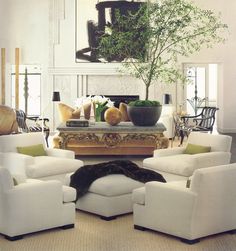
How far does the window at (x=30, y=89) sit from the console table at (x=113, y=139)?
651cm

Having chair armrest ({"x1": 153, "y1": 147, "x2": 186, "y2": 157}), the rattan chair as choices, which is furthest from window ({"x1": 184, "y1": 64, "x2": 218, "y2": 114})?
chair armrest ({"x1": 153, "y1": 147, "x2": 186, "y2": 157})

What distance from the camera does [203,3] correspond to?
16922 millimetres

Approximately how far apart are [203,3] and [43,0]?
14.9ft

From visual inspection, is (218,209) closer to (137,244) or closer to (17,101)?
(137,244)

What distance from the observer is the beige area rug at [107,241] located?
19.4 ft

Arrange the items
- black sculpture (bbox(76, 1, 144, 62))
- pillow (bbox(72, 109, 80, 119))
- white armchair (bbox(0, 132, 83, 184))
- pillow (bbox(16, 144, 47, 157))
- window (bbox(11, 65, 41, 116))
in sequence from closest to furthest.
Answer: white armchair (bbox(0, 132, 83, 184))
pillow (bbox(16, 144, 47, 157))
pillow (bbox(72, 109, 80, 119))
black sculpture (bbox(76, 1, 144, 62))
window (bbox(11, 65, 41, 116))

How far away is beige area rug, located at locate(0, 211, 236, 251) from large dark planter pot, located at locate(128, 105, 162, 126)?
4316mm

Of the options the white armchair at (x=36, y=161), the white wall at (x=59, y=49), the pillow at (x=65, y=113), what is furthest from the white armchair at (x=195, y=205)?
the white wall at (x=59, y=49)

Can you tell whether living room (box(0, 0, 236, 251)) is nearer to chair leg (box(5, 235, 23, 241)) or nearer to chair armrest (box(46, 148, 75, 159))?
chair armrest (box(46, 148, 75, 159))

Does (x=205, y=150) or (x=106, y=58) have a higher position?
(x=106, y=58)

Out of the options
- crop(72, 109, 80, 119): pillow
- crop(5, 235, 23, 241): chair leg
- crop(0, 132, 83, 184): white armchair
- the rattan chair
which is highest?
crop(72, 109, 80, 119): pillow

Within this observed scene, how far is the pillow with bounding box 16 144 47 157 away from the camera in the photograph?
8.69 metres

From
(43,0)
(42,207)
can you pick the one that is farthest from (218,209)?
(43,0)

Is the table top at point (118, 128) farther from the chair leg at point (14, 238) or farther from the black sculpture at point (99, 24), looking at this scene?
the black sculpture at point (99, 24)
